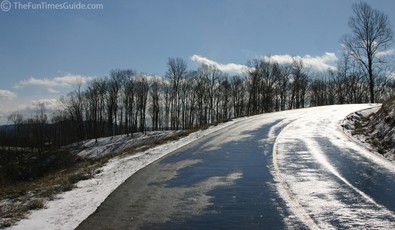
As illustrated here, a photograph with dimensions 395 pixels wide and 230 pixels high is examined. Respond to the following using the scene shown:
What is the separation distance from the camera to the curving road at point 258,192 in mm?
7434

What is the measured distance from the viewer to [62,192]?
10.7m

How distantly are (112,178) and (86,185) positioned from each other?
3.87 ft

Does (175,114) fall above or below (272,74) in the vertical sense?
below

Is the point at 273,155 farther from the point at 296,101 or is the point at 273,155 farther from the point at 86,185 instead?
the point at 296,101

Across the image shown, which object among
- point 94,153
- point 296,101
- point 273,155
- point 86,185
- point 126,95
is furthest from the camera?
point 126,95

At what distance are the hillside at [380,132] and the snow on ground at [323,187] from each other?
0.67 meters

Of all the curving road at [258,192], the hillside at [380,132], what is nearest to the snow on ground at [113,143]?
the hillside at [380,132]

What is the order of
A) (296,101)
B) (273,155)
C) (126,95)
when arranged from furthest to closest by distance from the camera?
(126,95)
(296,101)
(273,155)

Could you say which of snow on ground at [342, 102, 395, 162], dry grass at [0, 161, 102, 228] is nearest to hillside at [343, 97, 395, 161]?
snow on ground at [342, 102, 395, 162]

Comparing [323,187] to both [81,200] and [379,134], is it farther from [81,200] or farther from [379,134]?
[379,134]

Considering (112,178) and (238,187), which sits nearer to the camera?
(238,187)

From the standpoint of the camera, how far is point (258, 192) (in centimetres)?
991

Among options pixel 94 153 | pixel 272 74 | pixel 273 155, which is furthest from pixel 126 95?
pixel 273 155

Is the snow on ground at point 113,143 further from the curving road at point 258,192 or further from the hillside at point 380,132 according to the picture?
the curving road at point 258,192
